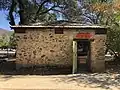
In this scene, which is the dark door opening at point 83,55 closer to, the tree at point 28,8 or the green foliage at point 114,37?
the green foliage at point 114,37

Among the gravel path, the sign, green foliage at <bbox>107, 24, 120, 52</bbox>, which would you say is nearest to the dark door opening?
the sign

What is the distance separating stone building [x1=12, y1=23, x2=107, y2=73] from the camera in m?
19.7

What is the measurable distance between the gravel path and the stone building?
3905mm

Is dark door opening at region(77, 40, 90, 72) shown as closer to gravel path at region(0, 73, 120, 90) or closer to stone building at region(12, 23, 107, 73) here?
stone building at region(12, 23, 107, 73)

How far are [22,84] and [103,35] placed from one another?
7.75 metres

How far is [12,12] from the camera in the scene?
28797 millimetres

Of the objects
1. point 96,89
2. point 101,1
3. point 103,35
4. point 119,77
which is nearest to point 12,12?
point 101,1

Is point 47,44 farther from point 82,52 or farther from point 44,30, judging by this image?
point 82,52

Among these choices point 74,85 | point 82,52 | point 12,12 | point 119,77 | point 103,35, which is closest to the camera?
point 74,85

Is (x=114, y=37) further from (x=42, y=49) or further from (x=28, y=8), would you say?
(x=28, y=8)

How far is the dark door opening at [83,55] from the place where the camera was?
817 inches

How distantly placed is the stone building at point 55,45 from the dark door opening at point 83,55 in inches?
21.0

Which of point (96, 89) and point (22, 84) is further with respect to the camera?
point (22, 84)

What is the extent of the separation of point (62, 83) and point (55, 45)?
5.94 m
